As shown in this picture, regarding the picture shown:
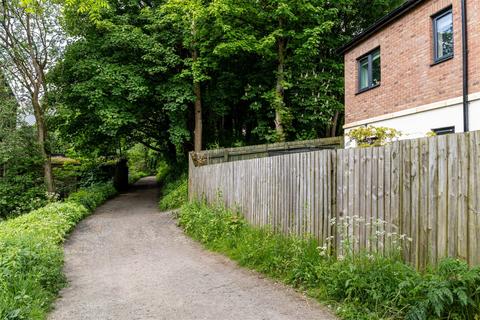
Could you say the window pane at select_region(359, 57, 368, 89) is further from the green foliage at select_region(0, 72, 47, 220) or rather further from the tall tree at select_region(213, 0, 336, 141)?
the green foliage at select_region(0, 72, 47, 220)

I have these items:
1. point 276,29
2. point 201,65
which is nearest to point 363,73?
point 276,29

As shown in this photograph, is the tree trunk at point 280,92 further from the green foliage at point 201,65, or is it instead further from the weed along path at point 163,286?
the weed along path at point 163,286

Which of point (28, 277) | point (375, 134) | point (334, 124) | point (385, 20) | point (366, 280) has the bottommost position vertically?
point (28, 277)

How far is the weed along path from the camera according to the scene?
4.62 meters

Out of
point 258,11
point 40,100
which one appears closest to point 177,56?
point 258,11

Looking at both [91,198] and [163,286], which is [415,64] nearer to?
[163,286]

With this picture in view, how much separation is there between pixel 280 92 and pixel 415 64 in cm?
774

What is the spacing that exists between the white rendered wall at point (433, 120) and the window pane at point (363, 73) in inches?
82.0

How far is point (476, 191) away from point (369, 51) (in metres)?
10.1

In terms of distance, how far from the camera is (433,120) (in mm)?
9625

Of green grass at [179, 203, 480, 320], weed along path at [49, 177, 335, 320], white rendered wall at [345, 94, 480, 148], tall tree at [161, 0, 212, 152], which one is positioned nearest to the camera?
green grass at [179, 203, 480, 320]

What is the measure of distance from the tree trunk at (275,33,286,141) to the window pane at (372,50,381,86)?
503 cm

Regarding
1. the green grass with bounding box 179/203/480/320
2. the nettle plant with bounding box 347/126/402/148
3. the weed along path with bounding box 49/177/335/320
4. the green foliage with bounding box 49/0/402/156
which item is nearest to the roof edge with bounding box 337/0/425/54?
the green foliage with bounding box 49/0/402/156

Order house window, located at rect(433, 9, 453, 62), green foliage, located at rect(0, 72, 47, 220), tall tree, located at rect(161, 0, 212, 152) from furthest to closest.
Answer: green foliage, located at rect(0, 72, 47, 220), tall tree, located at rect(161, 0, 212, 152), house window, located at rect(433, 9, 453, 62)
